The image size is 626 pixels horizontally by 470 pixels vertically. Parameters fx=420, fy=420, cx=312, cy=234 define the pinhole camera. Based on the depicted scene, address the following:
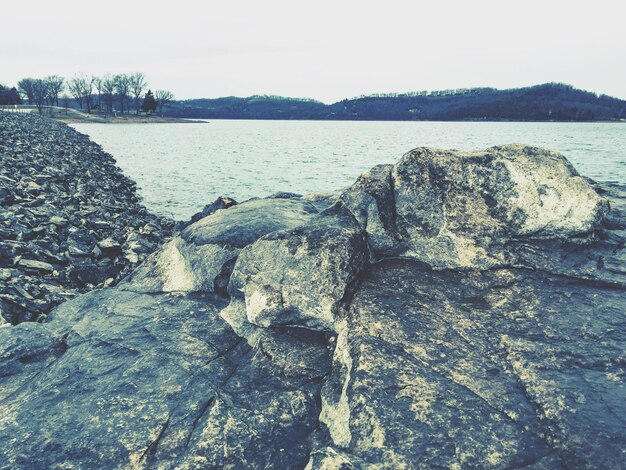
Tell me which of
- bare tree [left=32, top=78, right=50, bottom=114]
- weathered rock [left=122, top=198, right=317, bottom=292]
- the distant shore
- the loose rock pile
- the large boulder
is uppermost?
bare tree [left=32, top=78, right=50, bottom=114]

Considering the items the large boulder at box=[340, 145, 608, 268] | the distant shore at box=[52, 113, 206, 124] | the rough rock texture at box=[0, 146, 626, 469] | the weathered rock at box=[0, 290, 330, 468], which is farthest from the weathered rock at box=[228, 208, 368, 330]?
the distant shore at box=[52, 113, 206, 124]

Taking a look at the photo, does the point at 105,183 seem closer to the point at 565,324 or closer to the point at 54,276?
the point at 54,276

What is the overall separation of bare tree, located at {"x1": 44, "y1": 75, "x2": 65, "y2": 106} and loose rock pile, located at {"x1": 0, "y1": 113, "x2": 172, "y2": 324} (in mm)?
153107

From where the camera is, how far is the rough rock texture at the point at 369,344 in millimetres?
3279

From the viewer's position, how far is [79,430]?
366 centimetres

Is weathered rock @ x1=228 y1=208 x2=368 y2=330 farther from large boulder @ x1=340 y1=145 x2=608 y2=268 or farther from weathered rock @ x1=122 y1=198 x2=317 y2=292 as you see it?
weathered rock @ x1=122 y1=198 x2=317 y2=292

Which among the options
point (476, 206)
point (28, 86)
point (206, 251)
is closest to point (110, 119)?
point (28, 86)

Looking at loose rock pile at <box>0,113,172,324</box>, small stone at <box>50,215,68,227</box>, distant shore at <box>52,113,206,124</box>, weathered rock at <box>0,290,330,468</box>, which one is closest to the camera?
weathered rock at <box>0,290,330,468</box>

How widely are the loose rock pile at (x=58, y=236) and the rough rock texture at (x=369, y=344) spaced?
5.85ft

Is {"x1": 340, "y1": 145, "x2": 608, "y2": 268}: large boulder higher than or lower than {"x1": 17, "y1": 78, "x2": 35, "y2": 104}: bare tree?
lower

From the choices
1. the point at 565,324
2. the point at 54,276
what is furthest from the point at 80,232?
the point at 565,324

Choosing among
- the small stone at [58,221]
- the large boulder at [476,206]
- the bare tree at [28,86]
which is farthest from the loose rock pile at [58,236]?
the bare tree at [28,86]

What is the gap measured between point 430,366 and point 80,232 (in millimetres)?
10949

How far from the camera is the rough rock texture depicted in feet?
10.8
